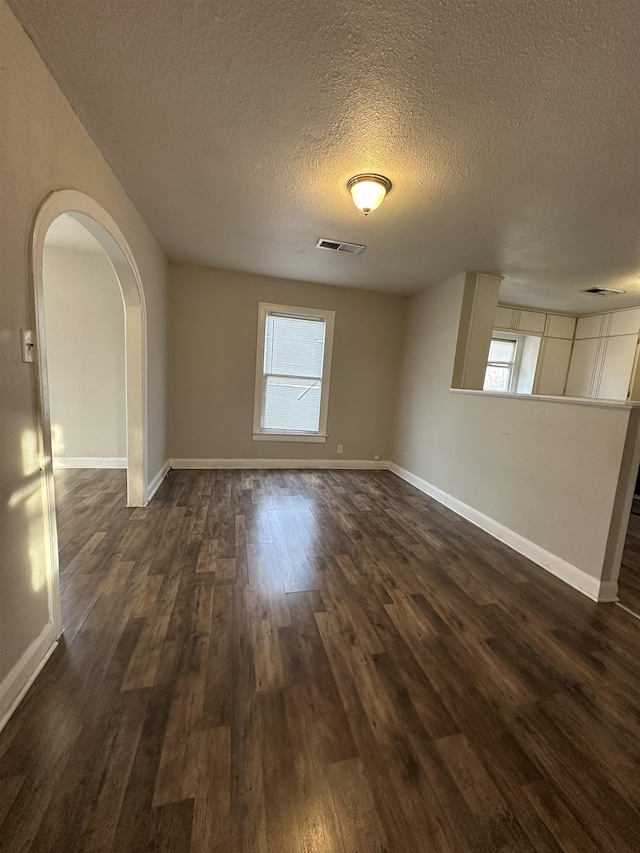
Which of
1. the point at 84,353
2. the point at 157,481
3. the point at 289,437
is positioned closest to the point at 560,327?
the point at 289,437

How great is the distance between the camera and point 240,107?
1.60 meters

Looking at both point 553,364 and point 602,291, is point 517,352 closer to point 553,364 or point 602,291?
point 553,364

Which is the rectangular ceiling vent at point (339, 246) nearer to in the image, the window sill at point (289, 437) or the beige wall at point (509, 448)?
the beige wall at point (509, 448)

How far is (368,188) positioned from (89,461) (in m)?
4.38

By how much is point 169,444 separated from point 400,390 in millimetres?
3322

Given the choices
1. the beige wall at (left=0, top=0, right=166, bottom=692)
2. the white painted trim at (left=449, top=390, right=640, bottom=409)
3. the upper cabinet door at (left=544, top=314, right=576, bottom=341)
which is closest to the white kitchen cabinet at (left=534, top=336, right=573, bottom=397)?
the upper cabinet door at (left=544, top=314, right=576, bottom=341)

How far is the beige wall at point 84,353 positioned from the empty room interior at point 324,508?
1.23 feet

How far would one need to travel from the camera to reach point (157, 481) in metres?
3.68

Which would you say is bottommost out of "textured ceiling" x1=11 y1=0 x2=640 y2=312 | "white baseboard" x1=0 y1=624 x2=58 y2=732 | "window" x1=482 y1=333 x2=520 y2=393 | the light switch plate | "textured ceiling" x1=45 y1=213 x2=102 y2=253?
"white baseboard" x1=0 y1=624 x2=58 y2=732

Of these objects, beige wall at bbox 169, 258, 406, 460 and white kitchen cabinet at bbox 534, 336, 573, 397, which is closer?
beige wall at bbox 169, 258, 406, 460

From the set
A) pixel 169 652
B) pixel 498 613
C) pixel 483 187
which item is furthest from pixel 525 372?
pixel 169 652

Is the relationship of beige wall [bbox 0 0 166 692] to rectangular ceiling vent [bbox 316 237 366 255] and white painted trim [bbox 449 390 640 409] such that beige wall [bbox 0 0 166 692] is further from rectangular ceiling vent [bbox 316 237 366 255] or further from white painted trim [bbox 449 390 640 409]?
white painted trim [bbox 449 390 640 409]

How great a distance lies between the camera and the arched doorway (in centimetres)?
141

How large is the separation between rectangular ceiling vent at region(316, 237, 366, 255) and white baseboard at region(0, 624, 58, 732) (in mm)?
3344
